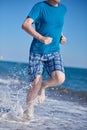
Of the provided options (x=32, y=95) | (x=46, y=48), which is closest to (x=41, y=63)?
(x=46, y=48)

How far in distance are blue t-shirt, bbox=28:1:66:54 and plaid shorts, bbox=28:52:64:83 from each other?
1.8 inches

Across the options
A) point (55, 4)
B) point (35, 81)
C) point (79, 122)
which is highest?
point (55, 4)

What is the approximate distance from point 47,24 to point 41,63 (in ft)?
1.19

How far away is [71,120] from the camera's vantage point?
3809mm

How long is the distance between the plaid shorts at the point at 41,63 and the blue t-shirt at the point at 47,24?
0.05 metres

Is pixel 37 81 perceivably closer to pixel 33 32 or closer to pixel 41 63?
pixel 41 63

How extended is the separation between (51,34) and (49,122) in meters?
0.81

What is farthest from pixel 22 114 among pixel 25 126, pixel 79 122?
pixel 79 122

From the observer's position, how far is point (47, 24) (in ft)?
11.3

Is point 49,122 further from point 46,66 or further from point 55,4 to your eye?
point 55,4

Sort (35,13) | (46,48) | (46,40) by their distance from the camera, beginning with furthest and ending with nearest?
1. (46,48)
2. (35,13)
3. (46,40)

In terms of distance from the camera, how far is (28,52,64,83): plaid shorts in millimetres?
3486

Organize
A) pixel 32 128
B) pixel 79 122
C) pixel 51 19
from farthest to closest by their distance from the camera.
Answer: pixel 79 122 → pixel 51 19 → pixel 32 128

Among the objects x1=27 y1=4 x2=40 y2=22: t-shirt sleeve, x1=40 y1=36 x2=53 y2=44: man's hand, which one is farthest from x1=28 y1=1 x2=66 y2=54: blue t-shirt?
x1=40 y1=36 x2=53 y2=44: man's hand
